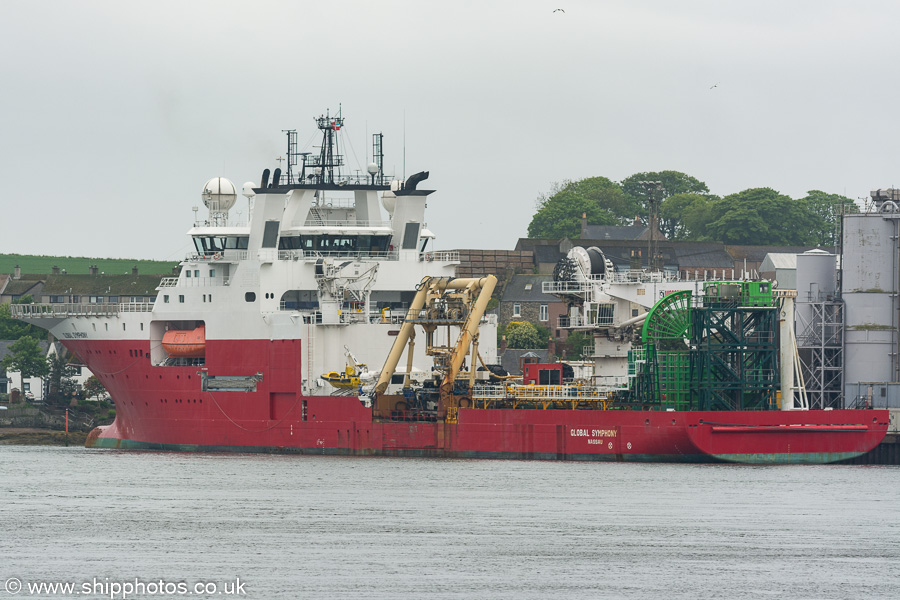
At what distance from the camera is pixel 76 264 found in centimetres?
11656

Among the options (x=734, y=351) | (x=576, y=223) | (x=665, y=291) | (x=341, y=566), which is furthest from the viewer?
(x=576, y=223)

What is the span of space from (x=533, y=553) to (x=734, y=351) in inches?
650

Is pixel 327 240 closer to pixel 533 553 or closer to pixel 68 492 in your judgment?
pixel 68 492

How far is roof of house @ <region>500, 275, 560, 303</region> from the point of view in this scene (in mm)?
81875

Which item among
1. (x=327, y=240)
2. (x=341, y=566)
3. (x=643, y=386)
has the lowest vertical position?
(x=341, y=566)

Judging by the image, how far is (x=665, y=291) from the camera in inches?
2061

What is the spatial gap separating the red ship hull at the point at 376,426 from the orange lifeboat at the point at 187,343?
0.50 metres

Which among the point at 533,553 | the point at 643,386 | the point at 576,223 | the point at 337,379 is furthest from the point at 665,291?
the point at 576,223

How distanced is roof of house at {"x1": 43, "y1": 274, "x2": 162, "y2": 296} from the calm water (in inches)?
1767

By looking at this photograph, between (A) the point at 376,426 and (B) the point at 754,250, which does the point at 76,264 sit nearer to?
(B) the point at 754,250

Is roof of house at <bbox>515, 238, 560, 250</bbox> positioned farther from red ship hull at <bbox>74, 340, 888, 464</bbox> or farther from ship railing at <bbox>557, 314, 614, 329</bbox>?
ship railing at <bbox>557, 314, 614, 329</bbox>

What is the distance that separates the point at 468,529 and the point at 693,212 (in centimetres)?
7296

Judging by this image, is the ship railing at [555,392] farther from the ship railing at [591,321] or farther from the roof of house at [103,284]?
the roof of house at [103,284]

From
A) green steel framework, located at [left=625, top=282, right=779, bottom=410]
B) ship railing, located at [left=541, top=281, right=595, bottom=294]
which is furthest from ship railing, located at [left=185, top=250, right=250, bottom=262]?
green steel framework, located at [left=625, top=282, right=779, bottom=410]
